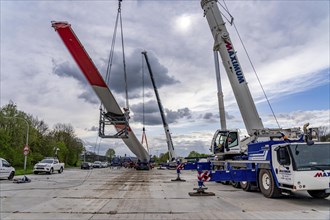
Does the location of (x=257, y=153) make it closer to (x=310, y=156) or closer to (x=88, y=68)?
(x=310, y=156)

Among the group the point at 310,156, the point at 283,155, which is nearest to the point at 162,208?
the point at 283,155

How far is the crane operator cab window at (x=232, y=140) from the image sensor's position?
18.1 m

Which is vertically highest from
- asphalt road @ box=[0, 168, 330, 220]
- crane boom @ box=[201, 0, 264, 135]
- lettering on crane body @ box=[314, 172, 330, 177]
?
crane boom @ box=[201, 0, 264, 135]

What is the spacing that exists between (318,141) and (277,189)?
245 cm

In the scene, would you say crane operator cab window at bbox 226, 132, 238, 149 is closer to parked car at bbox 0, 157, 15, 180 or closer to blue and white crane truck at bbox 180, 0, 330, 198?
blue and white crane truck at bbox 180, 0, 330, 198

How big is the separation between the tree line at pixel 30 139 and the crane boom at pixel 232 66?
68.6ft

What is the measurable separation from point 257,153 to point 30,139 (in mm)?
46836

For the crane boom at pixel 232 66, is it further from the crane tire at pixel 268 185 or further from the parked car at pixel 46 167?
the parked car at pixel 46 167

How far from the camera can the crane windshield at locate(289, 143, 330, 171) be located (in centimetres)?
1103

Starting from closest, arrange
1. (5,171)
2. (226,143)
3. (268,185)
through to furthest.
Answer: (268,185), (226,143), (5,171)

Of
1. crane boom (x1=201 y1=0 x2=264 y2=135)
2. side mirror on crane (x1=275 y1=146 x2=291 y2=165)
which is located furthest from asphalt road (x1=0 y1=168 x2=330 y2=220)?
crane boom (x1=201 y1=0 x2=264 y2=135)

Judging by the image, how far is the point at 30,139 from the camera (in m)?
52.2

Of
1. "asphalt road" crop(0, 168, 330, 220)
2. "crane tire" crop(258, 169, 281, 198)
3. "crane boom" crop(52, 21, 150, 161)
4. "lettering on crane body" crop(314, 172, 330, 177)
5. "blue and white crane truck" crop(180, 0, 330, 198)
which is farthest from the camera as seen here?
"crane boom" crop(52, 21, 150, 161)

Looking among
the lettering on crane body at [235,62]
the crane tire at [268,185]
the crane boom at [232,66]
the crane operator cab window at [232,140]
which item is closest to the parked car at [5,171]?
the crane operator cab window at [232,140]
